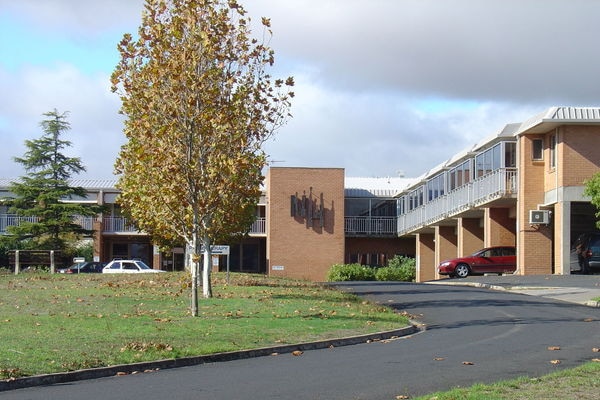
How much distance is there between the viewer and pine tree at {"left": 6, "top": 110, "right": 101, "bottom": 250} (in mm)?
52812

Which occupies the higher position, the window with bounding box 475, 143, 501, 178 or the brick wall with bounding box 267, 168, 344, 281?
the window with bounding box 475, 143, 501, 178

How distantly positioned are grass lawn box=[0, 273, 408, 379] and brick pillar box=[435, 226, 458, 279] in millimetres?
26578

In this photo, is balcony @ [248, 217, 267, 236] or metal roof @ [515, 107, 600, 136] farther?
balcony @ [248, 217, 267, 236]

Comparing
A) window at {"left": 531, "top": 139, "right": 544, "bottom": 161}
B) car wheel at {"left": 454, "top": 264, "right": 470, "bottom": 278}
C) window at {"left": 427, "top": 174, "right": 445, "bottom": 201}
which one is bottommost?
car wheel at {"left": 454, "top": 264, "right": 470, "bottom": 278}

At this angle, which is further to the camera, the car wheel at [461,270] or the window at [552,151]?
the car wheel at [461,270]

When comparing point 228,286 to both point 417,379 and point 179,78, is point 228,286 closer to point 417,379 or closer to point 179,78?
point 179,78

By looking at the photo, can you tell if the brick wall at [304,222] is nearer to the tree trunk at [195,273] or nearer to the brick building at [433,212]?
the brick building at [433,212]

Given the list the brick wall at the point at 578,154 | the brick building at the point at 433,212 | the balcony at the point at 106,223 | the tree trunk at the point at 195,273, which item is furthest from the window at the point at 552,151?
the balcony at the point at 106,223

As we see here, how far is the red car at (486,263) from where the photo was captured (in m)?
40.4

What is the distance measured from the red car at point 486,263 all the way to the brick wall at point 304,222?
17447 mm

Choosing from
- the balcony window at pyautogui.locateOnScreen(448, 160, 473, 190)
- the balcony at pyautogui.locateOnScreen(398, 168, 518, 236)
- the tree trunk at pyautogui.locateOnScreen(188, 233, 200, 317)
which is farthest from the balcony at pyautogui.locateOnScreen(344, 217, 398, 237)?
the tree trunk at pyautogui.locateOnScreen(188, 233, 200, 317)

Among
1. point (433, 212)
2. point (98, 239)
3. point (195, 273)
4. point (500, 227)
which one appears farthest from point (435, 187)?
point (195, 273)

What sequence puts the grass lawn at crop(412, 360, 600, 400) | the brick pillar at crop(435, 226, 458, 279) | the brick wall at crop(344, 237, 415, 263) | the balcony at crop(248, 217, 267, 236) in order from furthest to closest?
the brick wall at crop(344, 237, 415, 263)
the balcony at crop(248, 217, 267, 236)
the brick pillar at crop(435, 226, 458, 279)
the grass lawn at crop(412, 360, 600, 400)

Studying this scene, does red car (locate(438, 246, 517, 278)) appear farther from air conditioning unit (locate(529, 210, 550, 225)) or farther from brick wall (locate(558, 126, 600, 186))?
brick wall (locate(558, 126, 600, 186))
